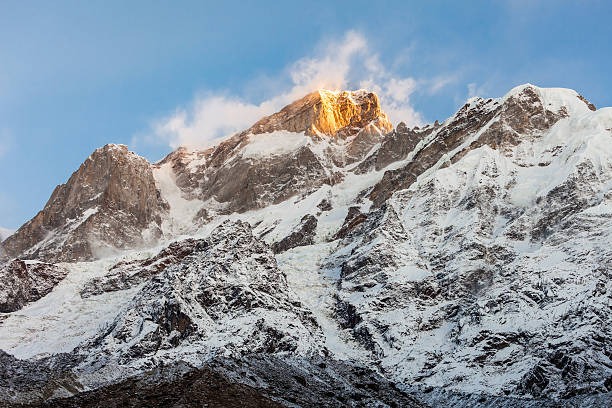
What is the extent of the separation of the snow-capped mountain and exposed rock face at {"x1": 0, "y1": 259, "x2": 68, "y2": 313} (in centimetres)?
41

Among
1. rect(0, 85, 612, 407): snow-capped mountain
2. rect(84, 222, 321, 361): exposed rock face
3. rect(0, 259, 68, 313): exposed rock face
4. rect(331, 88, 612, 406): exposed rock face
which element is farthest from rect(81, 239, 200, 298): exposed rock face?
rect(331, 88, 612, 406): exposed rock face

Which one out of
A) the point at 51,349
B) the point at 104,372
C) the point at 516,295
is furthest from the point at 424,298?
the point at 51,349

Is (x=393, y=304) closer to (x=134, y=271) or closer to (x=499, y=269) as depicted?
(x=499, y=269)

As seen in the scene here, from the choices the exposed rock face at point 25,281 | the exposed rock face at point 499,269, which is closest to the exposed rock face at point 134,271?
the exposed rock face at point 25,281

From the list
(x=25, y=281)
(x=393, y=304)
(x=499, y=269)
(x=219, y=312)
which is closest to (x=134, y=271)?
(x=25, y=281)

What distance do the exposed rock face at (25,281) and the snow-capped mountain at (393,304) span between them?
0.41 m

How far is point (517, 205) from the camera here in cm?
16462

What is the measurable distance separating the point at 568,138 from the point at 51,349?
108m

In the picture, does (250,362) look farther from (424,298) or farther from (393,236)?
(393,236)

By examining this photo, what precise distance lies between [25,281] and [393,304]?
83428 mm

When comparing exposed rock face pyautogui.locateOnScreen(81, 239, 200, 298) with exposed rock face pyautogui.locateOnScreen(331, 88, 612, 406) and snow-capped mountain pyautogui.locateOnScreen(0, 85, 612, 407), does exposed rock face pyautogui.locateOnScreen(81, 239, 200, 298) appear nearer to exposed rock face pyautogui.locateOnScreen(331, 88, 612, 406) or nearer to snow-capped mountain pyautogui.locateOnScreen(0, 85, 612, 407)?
snow-capped mountain pyautogui.locateOnScreen(0, 85, 612, 407)

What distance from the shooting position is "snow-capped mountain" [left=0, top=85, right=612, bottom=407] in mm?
112875

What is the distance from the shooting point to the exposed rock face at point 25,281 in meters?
179

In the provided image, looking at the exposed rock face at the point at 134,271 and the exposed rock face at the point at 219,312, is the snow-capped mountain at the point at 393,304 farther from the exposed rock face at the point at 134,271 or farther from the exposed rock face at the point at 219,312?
the exposed rock face at the point at 134,271
